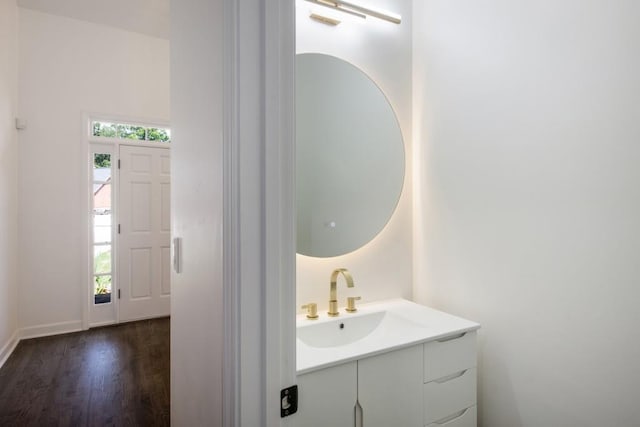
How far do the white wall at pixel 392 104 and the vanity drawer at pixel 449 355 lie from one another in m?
0.48

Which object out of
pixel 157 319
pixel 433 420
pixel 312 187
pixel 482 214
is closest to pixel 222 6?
pixel 312 187

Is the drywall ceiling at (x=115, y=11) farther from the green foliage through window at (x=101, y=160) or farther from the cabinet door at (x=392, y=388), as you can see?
Result: the cabinet door at (x=392, y=388)

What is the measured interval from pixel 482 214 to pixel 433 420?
86 cm

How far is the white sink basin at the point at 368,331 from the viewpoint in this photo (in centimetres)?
112

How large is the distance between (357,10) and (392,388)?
1.63m

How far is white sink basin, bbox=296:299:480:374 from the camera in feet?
3.67

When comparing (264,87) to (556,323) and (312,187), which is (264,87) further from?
(556,323)

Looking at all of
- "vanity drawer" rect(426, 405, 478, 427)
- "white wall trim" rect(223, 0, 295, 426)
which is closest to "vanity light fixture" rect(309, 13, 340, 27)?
"white wall trim" rect(223, 0, 295, 426)

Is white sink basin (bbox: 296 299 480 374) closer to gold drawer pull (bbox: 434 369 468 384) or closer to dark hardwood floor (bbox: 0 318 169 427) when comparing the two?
gold drawer pull (bbox: 434 369 468 384)

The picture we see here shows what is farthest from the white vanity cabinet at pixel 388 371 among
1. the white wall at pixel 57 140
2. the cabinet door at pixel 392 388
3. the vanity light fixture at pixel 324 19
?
the white wall at pixel 57 140

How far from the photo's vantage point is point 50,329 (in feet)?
11.2

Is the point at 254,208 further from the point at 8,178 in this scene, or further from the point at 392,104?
the point at 8,178

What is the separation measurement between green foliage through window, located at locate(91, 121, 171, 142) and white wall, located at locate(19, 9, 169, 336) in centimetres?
17

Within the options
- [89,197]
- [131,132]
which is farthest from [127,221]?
[131,132]
